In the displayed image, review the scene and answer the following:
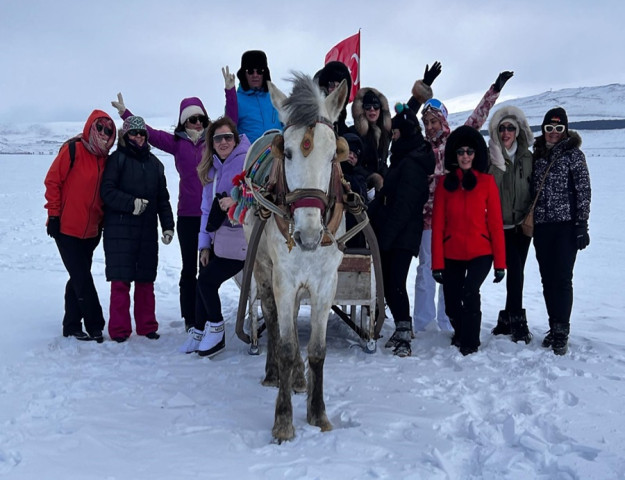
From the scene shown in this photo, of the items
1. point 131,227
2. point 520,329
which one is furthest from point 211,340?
point 520,329

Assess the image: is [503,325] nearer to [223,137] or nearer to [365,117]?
[365,117]

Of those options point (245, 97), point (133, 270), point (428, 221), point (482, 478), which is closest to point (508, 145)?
point (428, 221)

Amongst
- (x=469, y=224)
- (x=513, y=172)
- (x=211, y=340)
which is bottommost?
(x=211, y=340)

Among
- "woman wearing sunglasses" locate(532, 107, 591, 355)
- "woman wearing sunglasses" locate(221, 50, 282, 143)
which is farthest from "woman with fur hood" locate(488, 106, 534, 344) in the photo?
"woman wearing sunglasses" locate(221, 50, 282, 143)

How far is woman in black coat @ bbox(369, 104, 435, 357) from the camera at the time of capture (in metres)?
5.01

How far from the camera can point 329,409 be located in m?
3.76

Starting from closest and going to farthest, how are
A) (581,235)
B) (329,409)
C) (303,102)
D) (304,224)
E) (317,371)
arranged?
(304,224), (303,102), (317,371), (329,409), (581,235)

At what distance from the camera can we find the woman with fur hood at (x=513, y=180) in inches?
204

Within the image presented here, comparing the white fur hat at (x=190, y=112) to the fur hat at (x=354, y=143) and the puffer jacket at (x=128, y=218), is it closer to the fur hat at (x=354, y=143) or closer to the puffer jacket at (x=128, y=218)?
the puffer jacket at (x=128, y=218)

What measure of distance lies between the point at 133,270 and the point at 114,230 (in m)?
0.46

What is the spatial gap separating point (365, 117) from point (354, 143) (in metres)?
0.56

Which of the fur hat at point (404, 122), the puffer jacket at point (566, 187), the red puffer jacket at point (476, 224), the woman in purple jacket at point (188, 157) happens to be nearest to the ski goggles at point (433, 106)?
the fur hat at point (404, 122)

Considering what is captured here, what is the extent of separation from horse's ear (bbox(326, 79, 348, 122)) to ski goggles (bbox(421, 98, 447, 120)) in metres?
2.26

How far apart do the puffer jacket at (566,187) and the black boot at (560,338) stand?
3.31ft
